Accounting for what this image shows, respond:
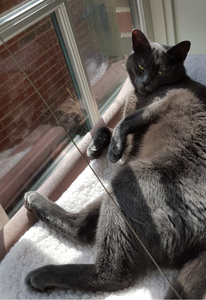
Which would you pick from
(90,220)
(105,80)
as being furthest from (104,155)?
(105,80)

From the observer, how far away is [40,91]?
0.78 metres

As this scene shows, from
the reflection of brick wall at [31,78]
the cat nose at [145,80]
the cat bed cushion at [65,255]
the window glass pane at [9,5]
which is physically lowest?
the cat bed cushion at [65,255]

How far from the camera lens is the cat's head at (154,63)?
1162mm

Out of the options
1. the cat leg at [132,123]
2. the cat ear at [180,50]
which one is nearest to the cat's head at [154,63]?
the cat ear at [180,50]

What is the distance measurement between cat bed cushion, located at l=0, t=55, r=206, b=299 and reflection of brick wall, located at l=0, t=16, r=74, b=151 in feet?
1.05

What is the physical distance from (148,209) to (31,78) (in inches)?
19.4

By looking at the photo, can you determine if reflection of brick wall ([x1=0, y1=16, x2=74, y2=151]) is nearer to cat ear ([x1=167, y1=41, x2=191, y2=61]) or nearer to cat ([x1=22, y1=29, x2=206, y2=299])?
cat ([x1=22, y1=29, x2=206, y2=299])

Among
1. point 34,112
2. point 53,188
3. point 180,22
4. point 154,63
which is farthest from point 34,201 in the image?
point 180,22

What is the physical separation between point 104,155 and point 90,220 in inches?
11.3

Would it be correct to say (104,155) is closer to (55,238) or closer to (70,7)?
(55,238)

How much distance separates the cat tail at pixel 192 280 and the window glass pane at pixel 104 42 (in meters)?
0.68

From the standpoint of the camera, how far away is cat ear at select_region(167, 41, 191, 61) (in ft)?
3.80

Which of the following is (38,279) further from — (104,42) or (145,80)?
(104,42)

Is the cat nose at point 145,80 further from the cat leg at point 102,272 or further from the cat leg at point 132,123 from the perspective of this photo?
the cat leg at point 102,272
